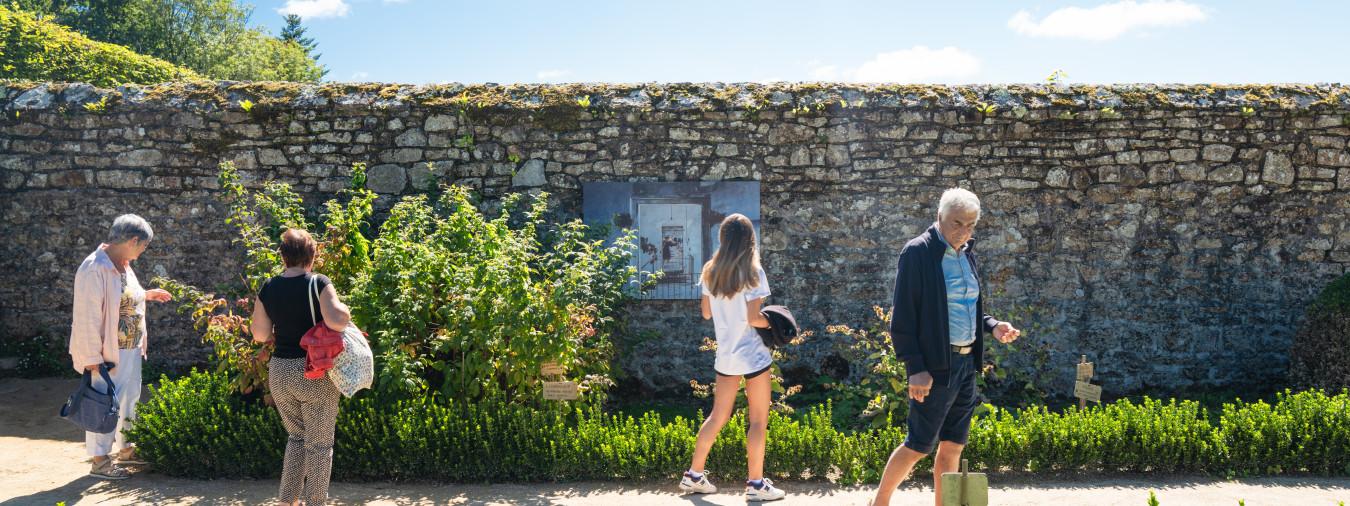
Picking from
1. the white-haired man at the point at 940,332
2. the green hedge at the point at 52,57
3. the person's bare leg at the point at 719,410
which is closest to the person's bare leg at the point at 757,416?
the person's bare leg at the point at 719,410

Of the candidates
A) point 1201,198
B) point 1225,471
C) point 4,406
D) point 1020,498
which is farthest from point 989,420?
Answer: point 4,406

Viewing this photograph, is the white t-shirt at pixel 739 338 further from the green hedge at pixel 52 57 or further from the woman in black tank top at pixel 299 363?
the green hedge at pixel 52 57

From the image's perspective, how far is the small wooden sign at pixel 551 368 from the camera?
5.08 m

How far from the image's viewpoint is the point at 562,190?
274 inches

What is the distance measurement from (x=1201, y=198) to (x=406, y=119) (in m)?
6.66

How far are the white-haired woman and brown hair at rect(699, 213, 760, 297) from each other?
3295 millimetres

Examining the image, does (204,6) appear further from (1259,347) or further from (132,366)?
(1259,347)

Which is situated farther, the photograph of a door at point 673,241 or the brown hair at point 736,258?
the photograph of a door at point 673,241

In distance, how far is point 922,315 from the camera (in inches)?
143

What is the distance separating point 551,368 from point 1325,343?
5.78 meters

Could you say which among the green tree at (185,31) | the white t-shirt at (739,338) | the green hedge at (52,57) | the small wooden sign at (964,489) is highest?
the green tree at (185,31)

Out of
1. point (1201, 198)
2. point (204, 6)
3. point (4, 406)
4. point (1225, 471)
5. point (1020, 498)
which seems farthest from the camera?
Result: point (204, 6)

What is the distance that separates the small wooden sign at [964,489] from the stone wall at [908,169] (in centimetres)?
442

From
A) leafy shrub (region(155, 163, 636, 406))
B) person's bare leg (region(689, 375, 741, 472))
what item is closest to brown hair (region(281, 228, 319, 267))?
leafy shrub (region(155, 163, 636, 406))
